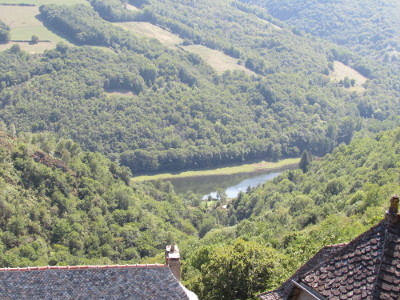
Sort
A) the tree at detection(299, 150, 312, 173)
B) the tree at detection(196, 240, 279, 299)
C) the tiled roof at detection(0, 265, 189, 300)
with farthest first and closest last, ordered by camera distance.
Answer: the tree at detection(299, 150, 312, 173)
the tree at detection(196, 240, 279, 299)
the tiled roof at detection(0, 265, 189, 300)

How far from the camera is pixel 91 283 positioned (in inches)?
845

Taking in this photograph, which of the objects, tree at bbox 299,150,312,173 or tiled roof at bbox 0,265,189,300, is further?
tree at bbox 299,150,312,173

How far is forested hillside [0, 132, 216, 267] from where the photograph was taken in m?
95.1

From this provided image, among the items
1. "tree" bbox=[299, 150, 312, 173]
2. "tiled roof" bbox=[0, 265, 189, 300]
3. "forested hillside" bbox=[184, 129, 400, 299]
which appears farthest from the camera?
"tree" bbox=[299, 150, 312, 173]

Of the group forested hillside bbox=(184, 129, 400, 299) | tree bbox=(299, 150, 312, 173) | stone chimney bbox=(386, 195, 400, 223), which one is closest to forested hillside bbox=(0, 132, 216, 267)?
forested hillside bbox=(184, 129, 400, 299)

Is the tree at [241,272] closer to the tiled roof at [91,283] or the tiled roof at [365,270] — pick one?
the tiled roof at [91,283]

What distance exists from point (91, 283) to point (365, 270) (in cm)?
1131

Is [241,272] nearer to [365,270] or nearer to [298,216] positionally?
[365,270]

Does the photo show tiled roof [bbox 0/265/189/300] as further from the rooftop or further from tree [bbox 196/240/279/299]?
tree [bbox 196/240/279/299]

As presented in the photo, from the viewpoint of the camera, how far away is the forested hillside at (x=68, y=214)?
3743 inches

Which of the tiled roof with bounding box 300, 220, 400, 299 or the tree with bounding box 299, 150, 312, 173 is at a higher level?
the tiled roof with bounding box 300, 220, 400, 299

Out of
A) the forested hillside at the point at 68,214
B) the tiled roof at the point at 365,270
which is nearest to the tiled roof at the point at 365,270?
the tiled roof at the point at 365,270

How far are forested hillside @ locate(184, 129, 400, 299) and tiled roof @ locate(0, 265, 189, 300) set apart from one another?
19.5 metres

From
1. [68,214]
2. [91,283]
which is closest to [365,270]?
[91,283]
